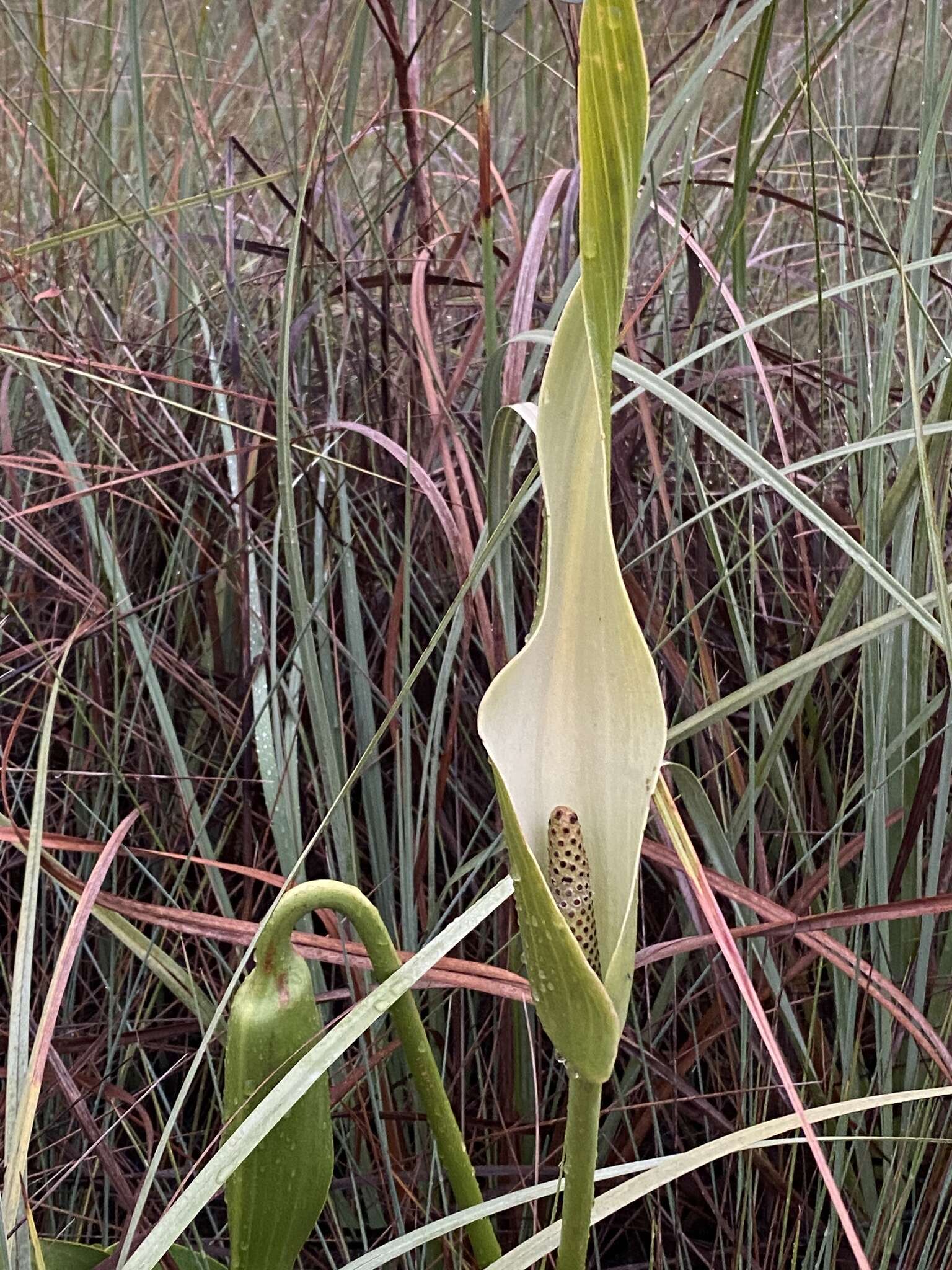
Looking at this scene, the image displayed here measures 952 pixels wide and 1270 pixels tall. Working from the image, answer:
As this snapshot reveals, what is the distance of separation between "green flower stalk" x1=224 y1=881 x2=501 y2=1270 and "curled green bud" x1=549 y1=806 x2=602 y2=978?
7cm

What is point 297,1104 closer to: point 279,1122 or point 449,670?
point 279,1122

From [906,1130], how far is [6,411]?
2.37 feet

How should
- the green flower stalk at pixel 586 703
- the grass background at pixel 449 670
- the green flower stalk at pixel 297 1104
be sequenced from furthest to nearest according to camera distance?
the grass background at pixel 449 670 → the green flower stalk at pixel 297 1104 → the green flower stalk at pixel 586 703

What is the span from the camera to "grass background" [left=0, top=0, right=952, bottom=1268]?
1.92 ft

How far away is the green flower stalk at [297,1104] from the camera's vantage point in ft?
1.32

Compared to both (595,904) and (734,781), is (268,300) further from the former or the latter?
(595,904)

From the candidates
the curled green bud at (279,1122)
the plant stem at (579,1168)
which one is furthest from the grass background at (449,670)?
the plant stem at (579,1168)

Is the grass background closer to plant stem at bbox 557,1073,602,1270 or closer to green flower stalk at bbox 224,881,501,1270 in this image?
green flower stalk at bbox 224,881,501,1270

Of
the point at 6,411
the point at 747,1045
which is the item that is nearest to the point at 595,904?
the point at 747,1045

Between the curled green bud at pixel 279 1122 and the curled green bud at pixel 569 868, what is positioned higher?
the curled green bud at pixel 569 868

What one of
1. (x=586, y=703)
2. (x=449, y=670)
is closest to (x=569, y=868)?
(x=586, y=703)

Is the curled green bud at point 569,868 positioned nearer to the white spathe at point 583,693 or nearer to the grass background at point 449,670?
the white spathe at point 583,693

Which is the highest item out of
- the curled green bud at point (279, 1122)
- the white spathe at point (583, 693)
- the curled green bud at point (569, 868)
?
the white spathe at point (583, 693)

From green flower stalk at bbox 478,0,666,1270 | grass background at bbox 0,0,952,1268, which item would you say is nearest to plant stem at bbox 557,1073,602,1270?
green flower stalk at bbox 478,0,666,1270
